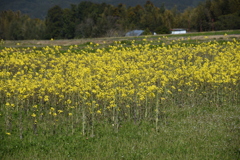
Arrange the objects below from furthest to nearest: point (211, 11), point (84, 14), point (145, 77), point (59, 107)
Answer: point (84, 14)
point (211, 11)
point (145, 77)
point (59, 107)

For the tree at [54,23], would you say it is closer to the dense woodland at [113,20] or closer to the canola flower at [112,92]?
the dense woodland at [113,20]

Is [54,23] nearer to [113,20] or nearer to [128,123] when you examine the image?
[113,20]

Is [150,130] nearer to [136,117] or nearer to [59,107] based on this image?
[136,117]

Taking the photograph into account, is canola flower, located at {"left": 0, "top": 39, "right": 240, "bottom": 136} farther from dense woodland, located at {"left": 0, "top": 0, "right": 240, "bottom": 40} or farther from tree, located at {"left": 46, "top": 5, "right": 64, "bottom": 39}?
tree, located at {"left": 46, "top": 5, "right": 64, "bottom": 39}

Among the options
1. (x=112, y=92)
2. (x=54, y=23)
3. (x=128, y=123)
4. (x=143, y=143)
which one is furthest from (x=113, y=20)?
(x=143, y=143)

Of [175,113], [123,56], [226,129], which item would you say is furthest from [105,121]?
[123,56]

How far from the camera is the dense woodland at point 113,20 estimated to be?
296 ft

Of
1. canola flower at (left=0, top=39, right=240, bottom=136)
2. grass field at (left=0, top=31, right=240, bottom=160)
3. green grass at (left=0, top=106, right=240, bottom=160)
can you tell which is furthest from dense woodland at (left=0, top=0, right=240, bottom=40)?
green grass at (left=0, top=106, right=240, bottom=160)

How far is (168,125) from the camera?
528 inches

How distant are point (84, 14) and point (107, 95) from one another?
9936 centimetres

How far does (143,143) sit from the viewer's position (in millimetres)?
11352

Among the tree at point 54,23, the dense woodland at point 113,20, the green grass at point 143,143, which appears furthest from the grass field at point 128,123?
the tree at point 54,23

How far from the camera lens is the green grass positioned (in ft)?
34.4

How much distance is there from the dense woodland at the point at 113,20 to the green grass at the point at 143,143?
226 feet
